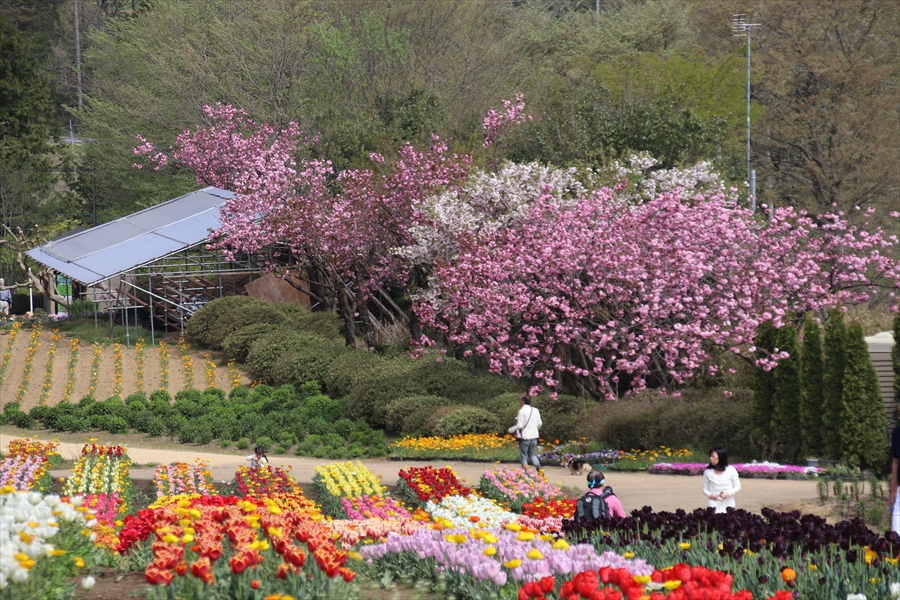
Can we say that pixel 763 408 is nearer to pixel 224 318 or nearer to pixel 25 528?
pixel 25 528

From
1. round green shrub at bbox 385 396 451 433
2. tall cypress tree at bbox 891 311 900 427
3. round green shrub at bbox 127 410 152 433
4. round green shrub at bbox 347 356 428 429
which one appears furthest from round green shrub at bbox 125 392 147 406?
tall cypress tree at bbox 891 311 900 427

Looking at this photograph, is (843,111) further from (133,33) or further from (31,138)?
(31,138)

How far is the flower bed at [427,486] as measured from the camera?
13961 millimetres

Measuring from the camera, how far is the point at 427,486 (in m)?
14.1

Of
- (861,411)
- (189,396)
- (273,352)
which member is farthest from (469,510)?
(273,352)

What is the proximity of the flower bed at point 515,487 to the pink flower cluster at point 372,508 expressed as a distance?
1.23 m

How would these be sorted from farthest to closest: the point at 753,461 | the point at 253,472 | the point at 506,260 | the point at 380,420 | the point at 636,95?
the point at 636,95 → the point at 380,420 → the point at 506,260 → the point at 753,461 → the point at 253,472

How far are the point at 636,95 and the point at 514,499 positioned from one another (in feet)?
78.0

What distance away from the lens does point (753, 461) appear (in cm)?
1767

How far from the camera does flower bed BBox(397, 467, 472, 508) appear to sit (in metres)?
14.0

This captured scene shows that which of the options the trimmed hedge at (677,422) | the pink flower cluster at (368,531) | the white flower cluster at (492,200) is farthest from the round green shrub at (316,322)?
the pink flower cluster at (368,531)

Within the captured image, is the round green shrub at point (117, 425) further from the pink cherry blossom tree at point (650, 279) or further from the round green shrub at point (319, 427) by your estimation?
the pink cherry blossom tree at point (650, 279)

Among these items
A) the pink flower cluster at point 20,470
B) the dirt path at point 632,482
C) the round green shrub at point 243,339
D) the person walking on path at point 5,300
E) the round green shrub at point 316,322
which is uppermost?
the person walking on path at point 5,300

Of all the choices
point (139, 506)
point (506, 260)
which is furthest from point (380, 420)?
point (139, 506)
